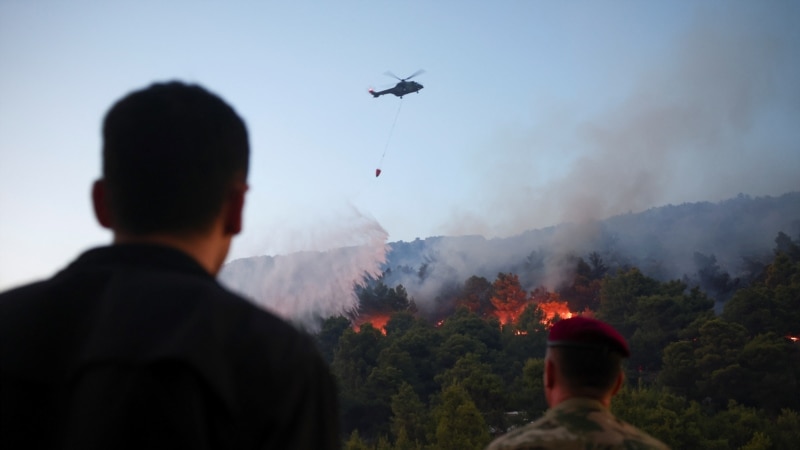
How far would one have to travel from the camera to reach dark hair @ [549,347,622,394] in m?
3.34

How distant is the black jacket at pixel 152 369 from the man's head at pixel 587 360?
86.3 inches

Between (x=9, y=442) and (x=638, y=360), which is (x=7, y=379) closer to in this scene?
(x=9, y=442)

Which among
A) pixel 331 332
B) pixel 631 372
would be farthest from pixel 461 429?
pixel 331 332

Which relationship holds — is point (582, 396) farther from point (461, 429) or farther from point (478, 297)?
point (478, 297)

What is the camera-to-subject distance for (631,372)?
40938mm

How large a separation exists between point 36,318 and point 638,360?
147 feet

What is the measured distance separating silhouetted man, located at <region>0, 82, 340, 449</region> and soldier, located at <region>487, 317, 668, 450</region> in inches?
83.5

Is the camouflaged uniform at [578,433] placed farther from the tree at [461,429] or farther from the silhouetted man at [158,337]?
the tree at [461,429]

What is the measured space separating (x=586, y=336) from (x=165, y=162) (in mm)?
2341

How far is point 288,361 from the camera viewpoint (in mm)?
1254

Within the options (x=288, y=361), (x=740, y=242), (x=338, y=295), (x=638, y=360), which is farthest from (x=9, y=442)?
(x=740, y=242)

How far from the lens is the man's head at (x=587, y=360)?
3.33m

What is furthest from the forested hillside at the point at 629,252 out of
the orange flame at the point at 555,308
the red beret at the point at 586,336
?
the red beret at the point at 586,336

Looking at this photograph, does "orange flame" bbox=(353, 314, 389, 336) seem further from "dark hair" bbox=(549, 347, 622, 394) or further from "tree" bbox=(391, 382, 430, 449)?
"dark hair" bbox=(549, 347, 622, 394)
